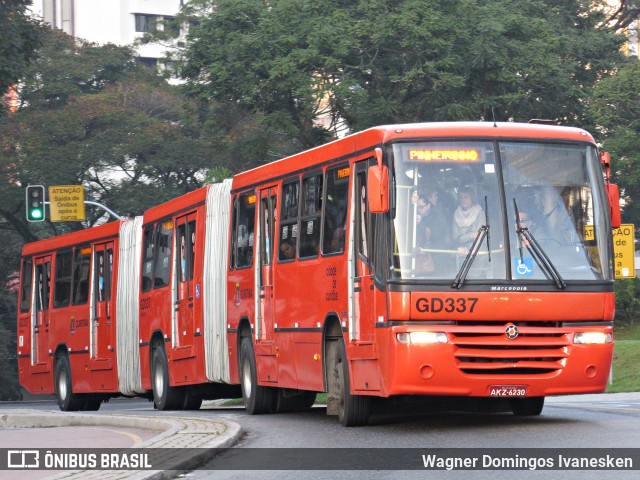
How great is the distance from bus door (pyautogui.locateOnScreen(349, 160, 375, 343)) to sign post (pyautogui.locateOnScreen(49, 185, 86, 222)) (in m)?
32.3

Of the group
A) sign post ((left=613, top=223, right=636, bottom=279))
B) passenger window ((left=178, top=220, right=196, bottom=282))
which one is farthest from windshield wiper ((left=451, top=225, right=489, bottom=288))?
sign post ((left=613, top=223, right=636, bottom=279))

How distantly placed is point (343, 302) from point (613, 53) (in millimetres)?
38883

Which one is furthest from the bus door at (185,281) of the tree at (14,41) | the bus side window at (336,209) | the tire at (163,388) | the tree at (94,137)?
the tree at (94,137)

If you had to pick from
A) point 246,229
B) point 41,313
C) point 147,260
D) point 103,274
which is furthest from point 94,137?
point 246,229

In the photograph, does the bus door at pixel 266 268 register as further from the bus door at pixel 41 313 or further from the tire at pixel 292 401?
the bus door at pixel 41 313

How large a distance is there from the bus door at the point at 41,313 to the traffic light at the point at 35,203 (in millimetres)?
7566

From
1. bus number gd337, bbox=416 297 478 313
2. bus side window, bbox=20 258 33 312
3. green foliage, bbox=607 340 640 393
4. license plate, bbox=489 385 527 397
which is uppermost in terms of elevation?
bus side window, bbox=20 258 33 312

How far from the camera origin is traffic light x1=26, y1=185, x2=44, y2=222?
132 ft

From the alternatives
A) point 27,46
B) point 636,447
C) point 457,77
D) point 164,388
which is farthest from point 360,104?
point 636,447

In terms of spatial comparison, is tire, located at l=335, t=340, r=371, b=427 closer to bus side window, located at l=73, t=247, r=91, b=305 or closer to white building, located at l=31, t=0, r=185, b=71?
bus side window, located at l=73, t=247, r=91, b=305

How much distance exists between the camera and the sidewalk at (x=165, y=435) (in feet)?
37.8

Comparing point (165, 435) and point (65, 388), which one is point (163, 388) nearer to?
point (65, 388)

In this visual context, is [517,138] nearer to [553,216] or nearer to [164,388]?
[553,216]

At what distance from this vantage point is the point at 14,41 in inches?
1388
